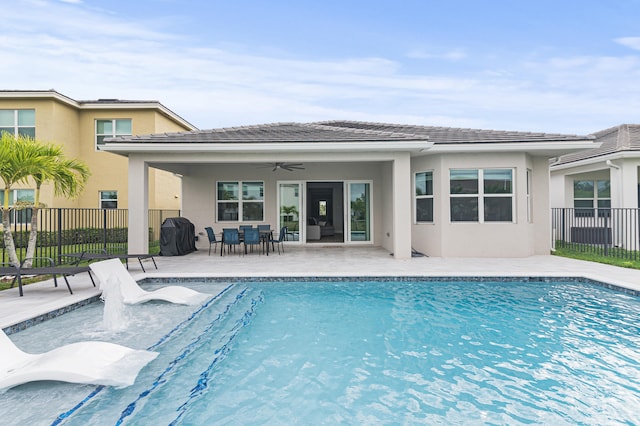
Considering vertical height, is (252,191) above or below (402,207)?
above

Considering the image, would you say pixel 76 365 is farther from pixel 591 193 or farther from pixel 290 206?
pixel 591 193

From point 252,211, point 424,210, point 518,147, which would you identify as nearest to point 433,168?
point 424,210

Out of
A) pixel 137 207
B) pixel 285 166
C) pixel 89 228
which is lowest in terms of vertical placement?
pixel 89 228


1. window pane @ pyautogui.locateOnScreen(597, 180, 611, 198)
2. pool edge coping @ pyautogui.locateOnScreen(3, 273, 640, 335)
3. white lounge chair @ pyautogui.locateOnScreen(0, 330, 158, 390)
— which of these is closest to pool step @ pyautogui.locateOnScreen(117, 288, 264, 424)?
white lounge chair @ pyautogui.locateOnScreen(0, 330, 158, 390)

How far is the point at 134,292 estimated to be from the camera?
6434mm

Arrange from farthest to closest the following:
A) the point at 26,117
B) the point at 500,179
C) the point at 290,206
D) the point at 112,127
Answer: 1. the point at 112,127
2. the point at 26,117
3. the point at 290,206
4. the point at 500,179

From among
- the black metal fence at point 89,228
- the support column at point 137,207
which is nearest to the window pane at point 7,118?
the black metal fence at point 89,228

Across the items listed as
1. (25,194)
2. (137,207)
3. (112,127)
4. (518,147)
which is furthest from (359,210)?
(25,194)

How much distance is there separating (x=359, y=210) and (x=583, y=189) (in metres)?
10.9

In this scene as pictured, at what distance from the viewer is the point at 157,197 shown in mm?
17078

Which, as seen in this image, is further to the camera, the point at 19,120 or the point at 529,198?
the point at 19,120

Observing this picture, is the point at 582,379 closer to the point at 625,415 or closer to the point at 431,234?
the point at 625,415

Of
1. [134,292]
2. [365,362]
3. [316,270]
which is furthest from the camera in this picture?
[316,270]

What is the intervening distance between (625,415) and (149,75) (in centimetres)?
2299
